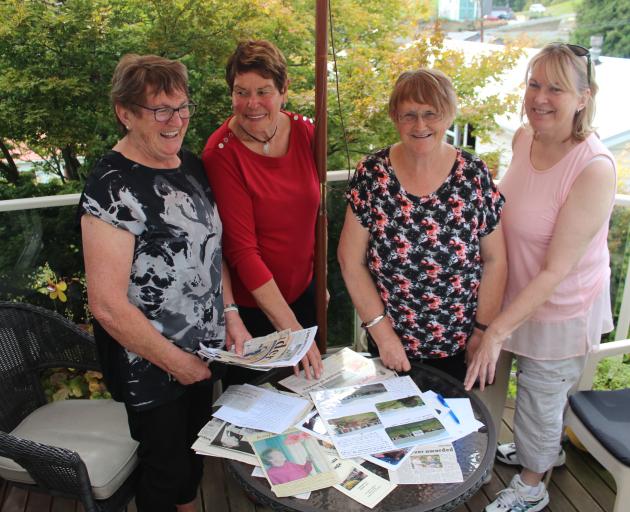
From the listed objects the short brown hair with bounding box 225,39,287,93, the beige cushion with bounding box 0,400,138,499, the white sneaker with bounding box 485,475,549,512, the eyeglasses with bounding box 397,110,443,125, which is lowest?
the white sneaker with bounding box 485,475,549,512

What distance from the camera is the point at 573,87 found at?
1778mm

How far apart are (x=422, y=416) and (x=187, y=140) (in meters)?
2.83

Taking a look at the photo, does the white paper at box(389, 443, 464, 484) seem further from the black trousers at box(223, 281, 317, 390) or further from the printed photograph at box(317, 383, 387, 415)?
the black trousers at box(223, 281, 317, 390)

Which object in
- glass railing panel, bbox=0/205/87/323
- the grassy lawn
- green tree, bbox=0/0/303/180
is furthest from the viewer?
the grassy lawn

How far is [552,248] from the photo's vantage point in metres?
1.83

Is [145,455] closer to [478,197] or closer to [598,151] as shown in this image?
[478,197]

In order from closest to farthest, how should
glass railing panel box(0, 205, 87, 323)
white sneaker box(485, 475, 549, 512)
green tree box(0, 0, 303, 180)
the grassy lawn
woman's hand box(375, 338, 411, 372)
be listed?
woman's hand box(375, 338, 411, 372) < white sneaker box(485, 475, 549, 512) < glass railing panel box(0, 205, 87, 323) < green tree box(0, 0, 303, 180) < the grassy lawn

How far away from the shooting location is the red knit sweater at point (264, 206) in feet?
6.09

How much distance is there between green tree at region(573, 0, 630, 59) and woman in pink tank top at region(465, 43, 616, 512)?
13.2ft

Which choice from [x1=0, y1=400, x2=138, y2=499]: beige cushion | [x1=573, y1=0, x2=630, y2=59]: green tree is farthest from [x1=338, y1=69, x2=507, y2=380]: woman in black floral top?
[x1=573, y1=0, x2=630, y2=59]: green tree

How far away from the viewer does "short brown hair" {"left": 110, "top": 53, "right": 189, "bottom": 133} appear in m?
1.57

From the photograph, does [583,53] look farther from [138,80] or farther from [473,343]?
[138,80]

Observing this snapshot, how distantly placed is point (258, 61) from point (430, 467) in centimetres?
131

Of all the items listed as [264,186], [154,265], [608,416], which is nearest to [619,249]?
[608,416]
